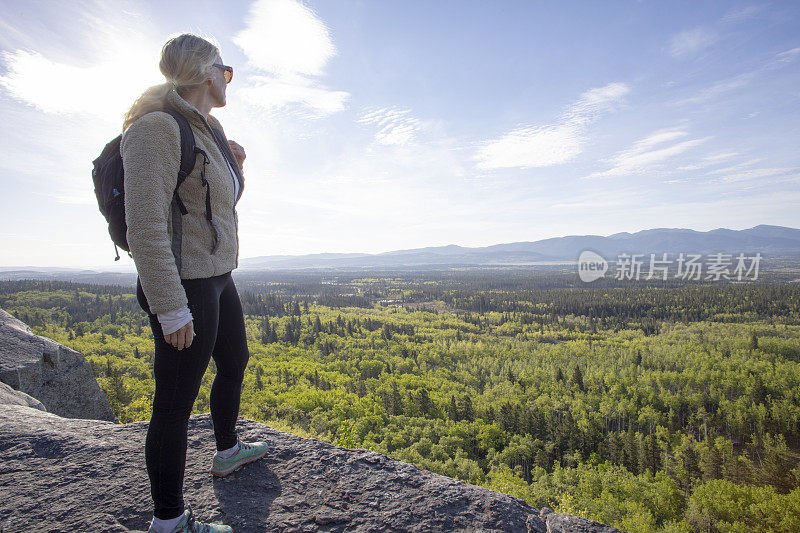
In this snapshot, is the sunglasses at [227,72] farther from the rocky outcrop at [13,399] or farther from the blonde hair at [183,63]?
the rocky outcrop at [13,399]

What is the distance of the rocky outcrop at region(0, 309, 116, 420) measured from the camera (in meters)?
7.37

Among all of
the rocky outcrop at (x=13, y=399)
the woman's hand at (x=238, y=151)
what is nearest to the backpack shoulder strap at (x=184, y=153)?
the woman's hand at (x=238, y=151)

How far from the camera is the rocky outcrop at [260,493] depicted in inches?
92.1

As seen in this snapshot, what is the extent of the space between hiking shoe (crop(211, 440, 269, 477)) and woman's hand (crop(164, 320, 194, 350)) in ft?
4.41

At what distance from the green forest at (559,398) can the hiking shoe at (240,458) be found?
9768mm

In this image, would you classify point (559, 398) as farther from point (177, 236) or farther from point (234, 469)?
point (177, 236)

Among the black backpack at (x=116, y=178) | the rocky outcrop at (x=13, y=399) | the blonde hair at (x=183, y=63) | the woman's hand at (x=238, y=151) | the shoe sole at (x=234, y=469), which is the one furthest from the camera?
the rocky outcrop at (x=13, y=399)

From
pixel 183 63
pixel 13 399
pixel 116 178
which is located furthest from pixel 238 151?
pixel 13 399

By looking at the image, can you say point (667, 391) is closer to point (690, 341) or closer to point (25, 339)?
point (690, 341)

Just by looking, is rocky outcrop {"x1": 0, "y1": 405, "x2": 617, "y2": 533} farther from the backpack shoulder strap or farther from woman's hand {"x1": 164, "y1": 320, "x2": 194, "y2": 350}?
the backpack shoulder strap

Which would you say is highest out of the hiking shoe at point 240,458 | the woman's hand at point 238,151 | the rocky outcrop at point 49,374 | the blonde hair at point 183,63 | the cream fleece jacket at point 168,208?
the blonde hair at point 183,63

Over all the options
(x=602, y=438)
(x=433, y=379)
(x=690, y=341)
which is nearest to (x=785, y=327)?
(x=690, y=341)

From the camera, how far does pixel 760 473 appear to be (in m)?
36.8

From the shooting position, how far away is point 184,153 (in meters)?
2.15
